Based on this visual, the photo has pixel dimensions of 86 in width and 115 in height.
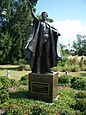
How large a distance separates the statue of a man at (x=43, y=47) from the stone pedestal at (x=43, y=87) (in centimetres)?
37

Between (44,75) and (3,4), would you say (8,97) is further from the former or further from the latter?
(3,4)

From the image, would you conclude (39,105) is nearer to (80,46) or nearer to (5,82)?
(5,82)

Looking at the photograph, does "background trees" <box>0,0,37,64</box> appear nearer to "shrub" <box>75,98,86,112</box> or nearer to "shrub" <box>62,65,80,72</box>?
"shrub" <box>62,65,80,72</box>

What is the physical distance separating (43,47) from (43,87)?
5.00 feet

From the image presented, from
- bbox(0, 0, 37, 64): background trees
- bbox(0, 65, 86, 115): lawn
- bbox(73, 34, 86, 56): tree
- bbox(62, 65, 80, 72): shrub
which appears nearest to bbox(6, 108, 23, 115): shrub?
bbox(0, 65, 86, 115): lawn

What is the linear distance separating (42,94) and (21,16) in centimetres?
2287

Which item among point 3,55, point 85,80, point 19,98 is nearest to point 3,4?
point 3,55

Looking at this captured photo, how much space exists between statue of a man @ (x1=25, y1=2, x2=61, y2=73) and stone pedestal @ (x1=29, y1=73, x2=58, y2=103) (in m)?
0.37

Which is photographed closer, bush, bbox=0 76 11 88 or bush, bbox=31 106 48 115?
bush, bbox=31 106 48 115

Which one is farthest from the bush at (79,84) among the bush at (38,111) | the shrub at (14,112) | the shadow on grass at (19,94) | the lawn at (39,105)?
the shrub at (14,112)

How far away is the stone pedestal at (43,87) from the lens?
328 inches

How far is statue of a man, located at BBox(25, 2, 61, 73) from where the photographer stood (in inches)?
342

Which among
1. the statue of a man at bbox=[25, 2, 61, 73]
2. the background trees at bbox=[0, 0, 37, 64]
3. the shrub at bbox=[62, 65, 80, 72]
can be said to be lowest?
the shrub at bbox=[62, 65, 80, 72]

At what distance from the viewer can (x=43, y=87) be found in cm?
848
